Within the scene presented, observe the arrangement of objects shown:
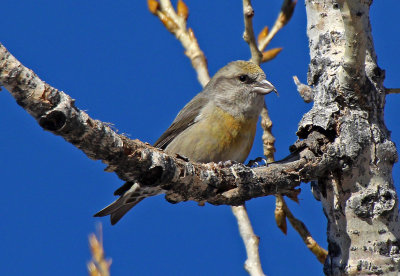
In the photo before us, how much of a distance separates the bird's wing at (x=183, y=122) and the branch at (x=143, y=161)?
1.95 m

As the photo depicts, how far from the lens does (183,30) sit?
566 cm

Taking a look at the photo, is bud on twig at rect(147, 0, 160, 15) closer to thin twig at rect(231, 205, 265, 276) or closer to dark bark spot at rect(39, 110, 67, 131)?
thin twig at rect(231, 205, 265, 276)

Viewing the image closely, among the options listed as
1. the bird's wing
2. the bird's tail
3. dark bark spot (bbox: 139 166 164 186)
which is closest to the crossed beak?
the bird's wing

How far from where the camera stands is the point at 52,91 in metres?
2.52

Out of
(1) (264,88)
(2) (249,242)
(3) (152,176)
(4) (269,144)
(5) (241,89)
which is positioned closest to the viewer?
(3) (152,176)

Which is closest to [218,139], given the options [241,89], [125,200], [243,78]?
[241,89]

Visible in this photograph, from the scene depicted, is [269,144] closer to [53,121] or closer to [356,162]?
[356,162]

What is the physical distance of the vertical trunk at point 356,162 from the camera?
12.4ft

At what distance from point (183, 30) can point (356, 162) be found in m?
2.42

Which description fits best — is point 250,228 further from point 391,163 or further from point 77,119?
point 77,119

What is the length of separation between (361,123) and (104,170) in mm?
1849

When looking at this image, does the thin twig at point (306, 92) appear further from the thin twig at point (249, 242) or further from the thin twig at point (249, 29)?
the thin twig at point (249, 242)

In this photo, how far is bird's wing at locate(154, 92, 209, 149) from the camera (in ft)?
19.8

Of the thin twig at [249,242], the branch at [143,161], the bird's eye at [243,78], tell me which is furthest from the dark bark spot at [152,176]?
the bird's eye at [243,78]
